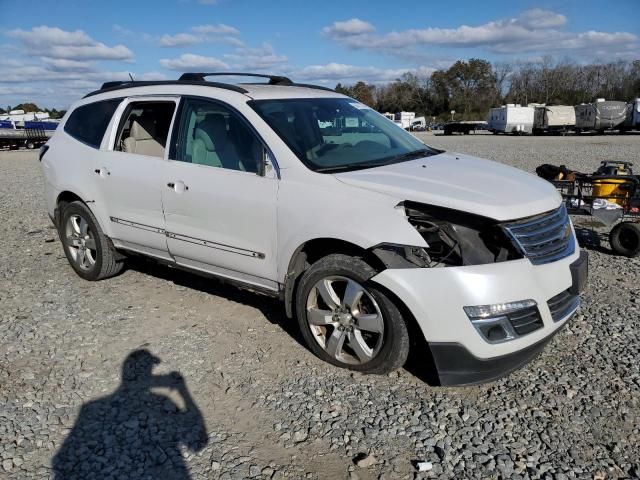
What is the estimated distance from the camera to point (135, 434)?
3152 mm

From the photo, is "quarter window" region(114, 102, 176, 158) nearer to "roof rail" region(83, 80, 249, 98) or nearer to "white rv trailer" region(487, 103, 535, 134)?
"roof rail" region(83, 80, 249, 98)

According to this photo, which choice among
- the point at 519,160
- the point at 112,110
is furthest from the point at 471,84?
the point at 112,110

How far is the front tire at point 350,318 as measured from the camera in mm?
3483

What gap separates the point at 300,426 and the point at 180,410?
77cm

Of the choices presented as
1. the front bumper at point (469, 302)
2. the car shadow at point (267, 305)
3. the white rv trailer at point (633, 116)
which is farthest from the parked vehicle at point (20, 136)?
the white rv trailer at point (633, 116)

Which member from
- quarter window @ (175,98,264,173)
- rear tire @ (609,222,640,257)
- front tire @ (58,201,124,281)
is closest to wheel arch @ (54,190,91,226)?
front tire @ (58,201,124,281)

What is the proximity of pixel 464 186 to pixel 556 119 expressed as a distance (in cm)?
4898

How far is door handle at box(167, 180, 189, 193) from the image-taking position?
4.44 m

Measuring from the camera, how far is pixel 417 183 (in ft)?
11.6

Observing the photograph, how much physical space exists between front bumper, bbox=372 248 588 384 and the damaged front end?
72 mm

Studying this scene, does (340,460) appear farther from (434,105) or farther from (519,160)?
(434,105)

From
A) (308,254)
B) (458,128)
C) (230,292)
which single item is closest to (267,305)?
(230,292)

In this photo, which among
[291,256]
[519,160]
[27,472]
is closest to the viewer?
[27,472]

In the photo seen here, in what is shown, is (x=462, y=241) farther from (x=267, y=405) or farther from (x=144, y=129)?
(x=144, y=129)
